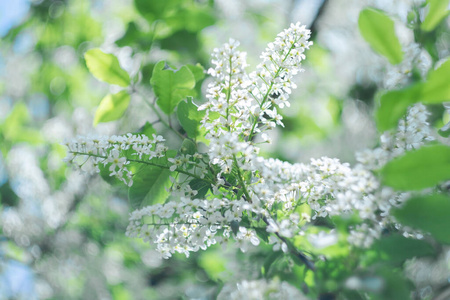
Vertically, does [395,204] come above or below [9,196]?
above

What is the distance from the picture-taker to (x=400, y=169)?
0.54 meters

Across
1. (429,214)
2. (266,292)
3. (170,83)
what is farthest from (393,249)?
(170,83)

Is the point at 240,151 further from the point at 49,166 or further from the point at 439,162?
the point at 49,166

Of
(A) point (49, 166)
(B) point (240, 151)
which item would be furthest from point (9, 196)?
(B) point (240, 151)

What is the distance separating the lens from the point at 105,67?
1.08m

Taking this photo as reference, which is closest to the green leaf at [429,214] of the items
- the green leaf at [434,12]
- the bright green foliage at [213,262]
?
the green leaf at [434,12]

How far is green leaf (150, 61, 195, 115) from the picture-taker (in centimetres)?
93

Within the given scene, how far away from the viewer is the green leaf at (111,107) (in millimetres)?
1131

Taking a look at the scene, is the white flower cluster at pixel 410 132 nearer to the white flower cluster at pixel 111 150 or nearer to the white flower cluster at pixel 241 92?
the white flower cluster at pixel 241 92

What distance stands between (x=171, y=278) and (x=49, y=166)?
975 millimetres

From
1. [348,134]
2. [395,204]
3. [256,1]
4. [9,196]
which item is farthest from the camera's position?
[256,1]

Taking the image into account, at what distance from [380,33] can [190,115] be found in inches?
15.4

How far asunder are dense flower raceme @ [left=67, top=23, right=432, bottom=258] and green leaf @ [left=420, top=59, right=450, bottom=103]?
4.4 inches

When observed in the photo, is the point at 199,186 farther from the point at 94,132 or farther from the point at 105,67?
the point at 94,132
